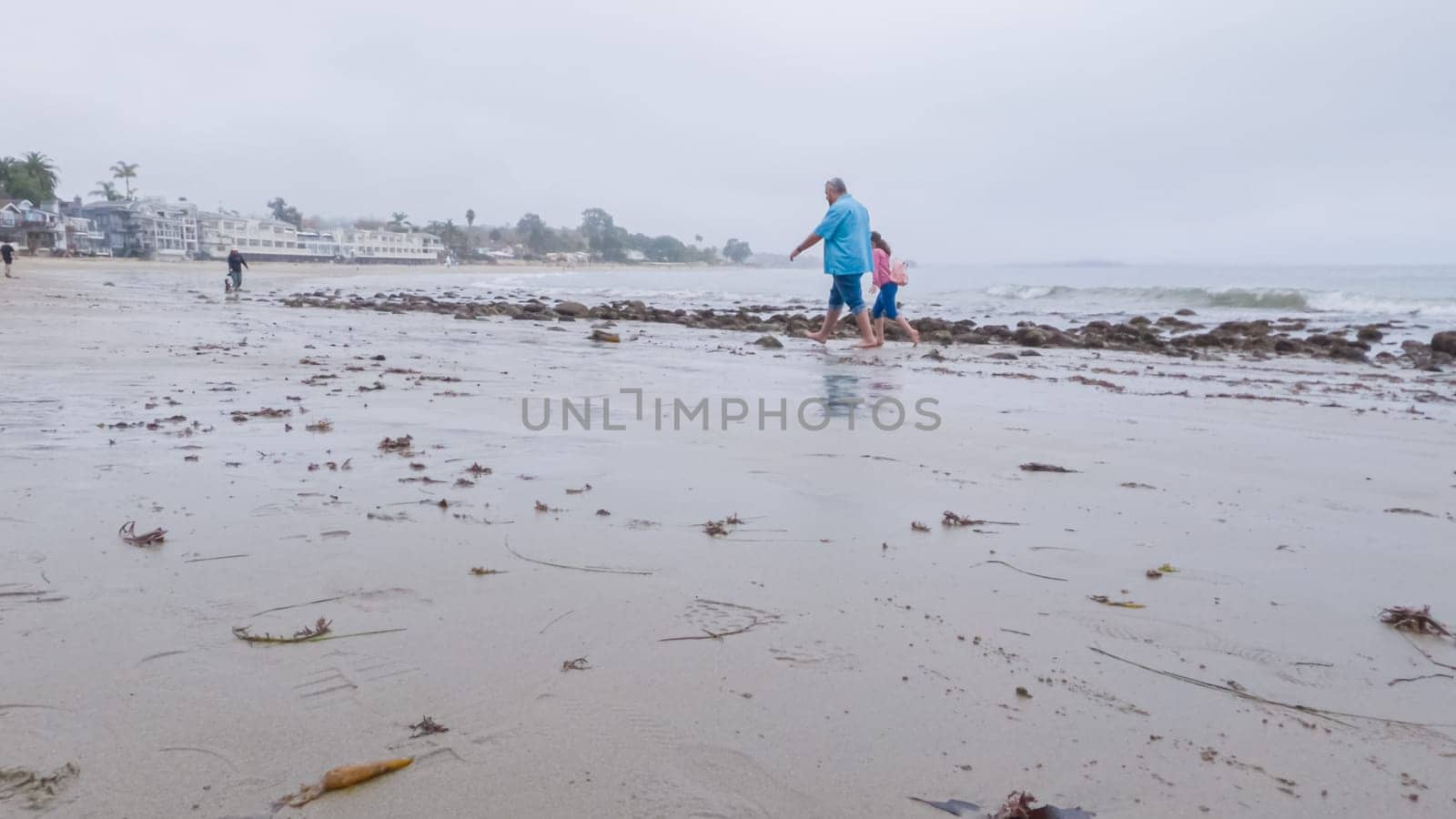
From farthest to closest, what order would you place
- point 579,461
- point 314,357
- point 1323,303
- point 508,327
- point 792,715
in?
point 1323,303
point 508,327
point 314,357
point 579,461
point 792,715

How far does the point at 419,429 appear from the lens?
15.4 feet

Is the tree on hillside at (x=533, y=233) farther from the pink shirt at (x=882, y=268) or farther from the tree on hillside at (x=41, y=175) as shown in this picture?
the pink shirt at (x=882, y=268)

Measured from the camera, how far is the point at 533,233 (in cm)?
18175

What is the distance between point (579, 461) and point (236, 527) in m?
1.51

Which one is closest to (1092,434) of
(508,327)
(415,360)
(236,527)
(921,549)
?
(921,549)

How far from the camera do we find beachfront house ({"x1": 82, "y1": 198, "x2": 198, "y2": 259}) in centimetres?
8894

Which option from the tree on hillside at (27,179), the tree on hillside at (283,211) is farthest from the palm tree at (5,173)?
the tree on hillside at (283,211)

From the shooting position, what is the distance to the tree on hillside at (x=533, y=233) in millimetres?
177750

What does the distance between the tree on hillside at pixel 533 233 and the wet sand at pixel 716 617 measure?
178 m

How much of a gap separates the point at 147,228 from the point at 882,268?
101320mm

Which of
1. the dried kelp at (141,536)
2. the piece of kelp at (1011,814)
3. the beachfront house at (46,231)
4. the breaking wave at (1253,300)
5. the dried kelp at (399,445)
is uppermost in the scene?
the beachfront house at (46,231)

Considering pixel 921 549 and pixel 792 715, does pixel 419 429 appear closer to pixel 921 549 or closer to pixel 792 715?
pixel 921 549

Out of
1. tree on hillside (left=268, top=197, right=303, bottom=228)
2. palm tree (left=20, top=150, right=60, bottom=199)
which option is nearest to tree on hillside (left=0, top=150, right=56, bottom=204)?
palm tree (left=20, top=150, right=60, bottom=199)

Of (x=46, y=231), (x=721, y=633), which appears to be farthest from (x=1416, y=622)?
(x=46, y=231)
